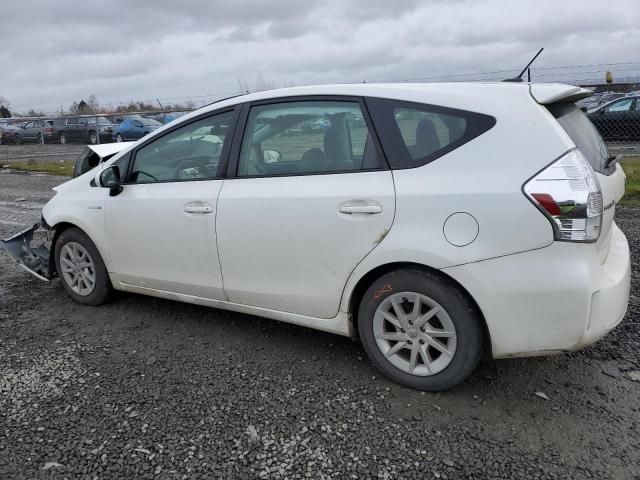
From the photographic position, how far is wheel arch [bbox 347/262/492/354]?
9.12 feet

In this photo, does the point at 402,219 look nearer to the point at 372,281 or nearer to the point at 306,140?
the point at 372,281

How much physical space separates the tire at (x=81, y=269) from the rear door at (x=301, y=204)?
1.34 metres

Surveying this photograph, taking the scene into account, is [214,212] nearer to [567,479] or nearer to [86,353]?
Answer: [86,353]

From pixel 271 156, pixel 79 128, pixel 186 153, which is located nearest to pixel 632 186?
pixel 271 156

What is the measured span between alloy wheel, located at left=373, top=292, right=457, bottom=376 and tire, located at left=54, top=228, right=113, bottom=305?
241 cm

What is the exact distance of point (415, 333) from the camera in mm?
2936

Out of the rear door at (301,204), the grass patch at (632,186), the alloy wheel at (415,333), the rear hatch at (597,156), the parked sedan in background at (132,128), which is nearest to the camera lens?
the rear hatch at (597,156)

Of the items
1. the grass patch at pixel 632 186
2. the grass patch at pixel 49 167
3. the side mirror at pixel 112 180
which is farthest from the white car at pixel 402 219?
the grass patch at pixel 49 167

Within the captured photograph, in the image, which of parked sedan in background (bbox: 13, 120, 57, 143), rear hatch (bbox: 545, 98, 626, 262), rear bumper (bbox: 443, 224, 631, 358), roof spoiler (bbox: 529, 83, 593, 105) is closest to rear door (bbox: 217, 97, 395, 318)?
rear bumper (bbox: 443, 224, 631, 358)

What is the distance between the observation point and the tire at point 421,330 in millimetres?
2779

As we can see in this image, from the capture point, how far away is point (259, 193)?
3305 mm

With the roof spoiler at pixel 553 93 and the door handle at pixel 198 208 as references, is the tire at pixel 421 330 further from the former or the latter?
the door handle at pixel 198 208

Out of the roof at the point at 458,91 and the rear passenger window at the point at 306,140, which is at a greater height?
the roof at the point at 458,91

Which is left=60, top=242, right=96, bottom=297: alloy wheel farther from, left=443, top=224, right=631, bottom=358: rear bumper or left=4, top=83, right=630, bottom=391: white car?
left=443, top=224, right=631, bottom=358: rear bumper
